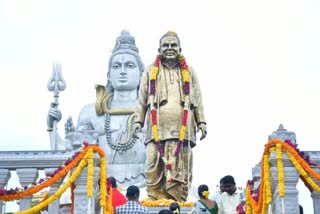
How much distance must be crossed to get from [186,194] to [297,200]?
154 inches

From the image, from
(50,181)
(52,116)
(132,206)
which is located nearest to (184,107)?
(50,181)

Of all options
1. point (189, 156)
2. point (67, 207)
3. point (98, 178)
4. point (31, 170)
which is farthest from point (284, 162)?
point (67, 207)

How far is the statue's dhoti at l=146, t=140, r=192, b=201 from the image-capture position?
39.5 feet

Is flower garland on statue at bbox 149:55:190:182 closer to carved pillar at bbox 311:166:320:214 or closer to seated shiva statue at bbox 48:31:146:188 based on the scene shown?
carved pillar at bbox 311:166:320:214

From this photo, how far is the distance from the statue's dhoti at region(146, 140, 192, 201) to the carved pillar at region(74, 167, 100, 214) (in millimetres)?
3310

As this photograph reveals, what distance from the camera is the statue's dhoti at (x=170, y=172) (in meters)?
12.1

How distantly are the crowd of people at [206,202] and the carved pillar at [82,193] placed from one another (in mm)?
Answer: 399

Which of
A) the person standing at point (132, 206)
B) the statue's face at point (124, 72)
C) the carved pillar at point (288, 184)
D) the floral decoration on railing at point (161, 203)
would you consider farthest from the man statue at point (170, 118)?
the statue's face at point (124, 72)

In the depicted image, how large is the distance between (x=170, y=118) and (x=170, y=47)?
131 cm

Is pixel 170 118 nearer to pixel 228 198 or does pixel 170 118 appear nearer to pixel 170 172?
pixel 170 172

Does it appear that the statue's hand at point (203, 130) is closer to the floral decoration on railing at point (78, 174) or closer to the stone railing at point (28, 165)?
the stone railing at point (28, 165)

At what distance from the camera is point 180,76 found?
12.8 metres

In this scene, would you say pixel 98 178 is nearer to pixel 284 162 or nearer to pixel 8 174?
pixel 284 162

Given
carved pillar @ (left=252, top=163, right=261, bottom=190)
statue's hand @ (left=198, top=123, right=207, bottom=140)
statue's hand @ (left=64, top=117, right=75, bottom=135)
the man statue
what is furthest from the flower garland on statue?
statue's hand @ (left=64, top=117, right=75, bottom=135)
